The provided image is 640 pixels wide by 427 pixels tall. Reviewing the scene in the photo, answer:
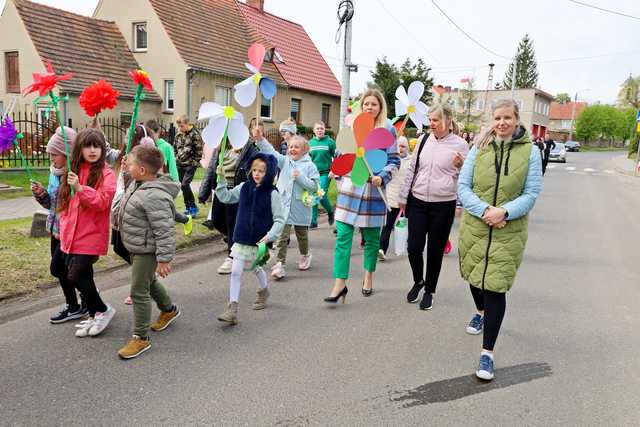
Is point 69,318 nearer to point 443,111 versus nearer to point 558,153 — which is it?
point 443,111

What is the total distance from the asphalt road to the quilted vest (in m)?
0.71

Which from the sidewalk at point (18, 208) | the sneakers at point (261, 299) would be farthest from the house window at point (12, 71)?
the sneakers at point (261, 299)

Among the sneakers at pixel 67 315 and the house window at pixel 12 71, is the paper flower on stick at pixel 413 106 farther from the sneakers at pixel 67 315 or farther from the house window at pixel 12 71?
the house window at pixel 12 71

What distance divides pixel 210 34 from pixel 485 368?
23.1m

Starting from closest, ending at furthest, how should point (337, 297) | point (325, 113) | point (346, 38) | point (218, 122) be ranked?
point (218, 122)
point (337, 297)
point (346, 38)
point (325, 113)

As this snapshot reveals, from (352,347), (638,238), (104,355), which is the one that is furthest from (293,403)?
(638,238)

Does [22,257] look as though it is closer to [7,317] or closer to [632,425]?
[7,317]

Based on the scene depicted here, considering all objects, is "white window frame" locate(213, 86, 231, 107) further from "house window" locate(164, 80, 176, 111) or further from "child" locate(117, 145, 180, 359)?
"child" locate(117, 145, 180, 359)

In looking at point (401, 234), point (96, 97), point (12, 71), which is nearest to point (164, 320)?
point (96, 97)

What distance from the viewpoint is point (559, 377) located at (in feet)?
11.3

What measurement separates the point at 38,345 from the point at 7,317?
0.78 m

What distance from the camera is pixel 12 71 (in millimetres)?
21094

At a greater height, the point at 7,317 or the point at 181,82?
the point at 181,82

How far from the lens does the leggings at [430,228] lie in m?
4.50
